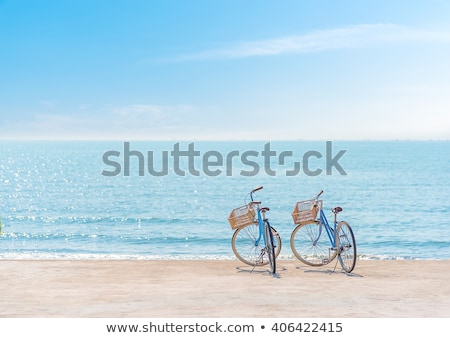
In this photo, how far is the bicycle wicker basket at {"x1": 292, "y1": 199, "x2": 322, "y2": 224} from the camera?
8.76 meters

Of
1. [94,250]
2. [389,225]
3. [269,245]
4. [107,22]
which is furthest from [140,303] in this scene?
[107,22]

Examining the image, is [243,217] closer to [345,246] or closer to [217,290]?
[345,246]

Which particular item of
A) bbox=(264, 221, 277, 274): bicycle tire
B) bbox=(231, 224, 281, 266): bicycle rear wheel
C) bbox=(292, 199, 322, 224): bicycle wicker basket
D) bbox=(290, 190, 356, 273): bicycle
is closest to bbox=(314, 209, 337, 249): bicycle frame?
bbox=(290, 190, 356, 273): bicycle

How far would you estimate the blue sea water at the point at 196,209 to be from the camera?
24.4 metres

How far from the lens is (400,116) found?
114312mm

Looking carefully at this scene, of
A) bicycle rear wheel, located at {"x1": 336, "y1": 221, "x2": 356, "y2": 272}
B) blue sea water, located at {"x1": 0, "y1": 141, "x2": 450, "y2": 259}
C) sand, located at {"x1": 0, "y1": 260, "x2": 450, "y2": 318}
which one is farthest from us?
blue sea water, located at {"x1": 0, "y1": 141, "x2": 450, "y2": 259}

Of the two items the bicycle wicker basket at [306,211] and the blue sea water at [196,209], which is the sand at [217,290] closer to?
the bicycle wicker basket at [306,211]

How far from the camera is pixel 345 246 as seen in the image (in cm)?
863

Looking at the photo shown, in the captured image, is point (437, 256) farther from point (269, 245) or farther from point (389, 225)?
point (269, 245)

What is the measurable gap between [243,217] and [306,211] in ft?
2.93

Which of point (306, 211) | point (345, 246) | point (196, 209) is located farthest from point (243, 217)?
point (196, 209)

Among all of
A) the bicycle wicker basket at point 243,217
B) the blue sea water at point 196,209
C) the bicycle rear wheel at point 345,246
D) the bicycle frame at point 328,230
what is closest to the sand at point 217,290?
the bicycle rear wheel at point 345,246

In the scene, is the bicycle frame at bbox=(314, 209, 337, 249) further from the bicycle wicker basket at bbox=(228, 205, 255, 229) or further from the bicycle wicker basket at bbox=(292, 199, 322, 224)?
the bicycle wicker basket at bbox=(228, 205, 255, 229)

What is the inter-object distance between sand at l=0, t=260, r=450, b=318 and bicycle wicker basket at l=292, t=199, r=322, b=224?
0.70m
